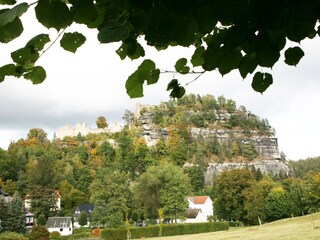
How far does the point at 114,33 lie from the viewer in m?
1.36

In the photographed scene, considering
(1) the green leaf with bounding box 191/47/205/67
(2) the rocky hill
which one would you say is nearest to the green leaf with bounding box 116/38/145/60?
(1) the green leaf with bounding box 191/47/205/67

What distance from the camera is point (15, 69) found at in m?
1.67

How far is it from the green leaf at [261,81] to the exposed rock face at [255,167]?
126 meters

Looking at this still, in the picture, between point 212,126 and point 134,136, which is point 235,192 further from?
point 212,126

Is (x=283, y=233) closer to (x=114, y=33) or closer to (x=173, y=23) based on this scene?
(x=173, y=23)

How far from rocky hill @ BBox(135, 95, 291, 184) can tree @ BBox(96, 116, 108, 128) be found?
15.0m

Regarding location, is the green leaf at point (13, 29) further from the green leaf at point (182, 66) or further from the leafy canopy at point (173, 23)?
the green leaf at point (182, 66)

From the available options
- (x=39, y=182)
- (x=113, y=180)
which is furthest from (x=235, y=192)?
(x=39, y=182)

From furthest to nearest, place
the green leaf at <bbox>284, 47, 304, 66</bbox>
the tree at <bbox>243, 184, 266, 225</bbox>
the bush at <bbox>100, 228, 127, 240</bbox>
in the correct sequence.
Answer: the tree at <bbox>243, 184, 266, 225</bbox> < the bush at <bbox>100, 228, 127, 240</bbox> < the green leaf at <bbox>284, 47, 304, 66</bbox>

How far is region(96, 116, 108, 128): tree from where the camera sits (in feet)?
555

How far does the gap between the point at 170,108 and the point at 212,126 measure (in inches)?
763

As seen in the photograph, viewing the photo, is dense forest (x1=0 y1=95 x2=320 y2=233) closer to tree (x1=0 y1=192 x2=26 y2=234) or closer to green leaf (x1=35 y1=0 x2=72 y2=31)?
tree (x1=0 y1=192 x2=26 y2=234)

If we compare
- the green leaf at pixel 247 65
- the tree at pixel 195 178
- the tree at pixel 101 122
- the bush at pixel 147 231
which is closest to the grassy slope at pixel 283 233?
the bush at pixel 147 231

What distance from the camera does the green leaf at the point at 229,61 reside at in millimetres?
1797
